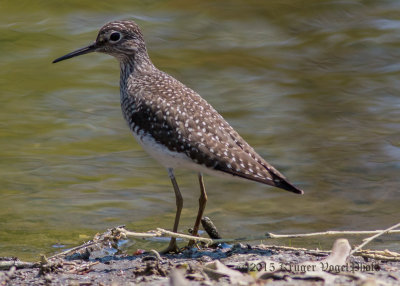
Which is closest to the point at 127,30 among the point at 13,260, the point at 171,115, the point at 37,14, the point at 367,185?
the point at 171,115

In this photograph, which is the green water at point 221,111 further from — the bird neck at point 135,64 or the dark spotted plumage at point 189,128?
the bird neck at point 135,64

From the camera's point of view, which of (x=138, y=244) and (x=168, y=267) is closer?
(x=168, y=267)

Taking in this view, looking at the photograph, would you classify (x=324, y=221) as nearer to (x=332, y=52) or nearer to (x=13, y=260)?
(x=13, y=260)

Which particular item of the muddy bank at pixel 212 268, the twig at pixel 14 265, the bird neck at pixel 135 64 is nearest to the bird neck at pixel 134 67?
the bird neck at pixel 135 64

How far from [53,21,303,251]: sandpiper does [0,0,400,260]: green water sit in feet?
5.61

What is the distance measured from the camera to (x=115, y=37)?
8672mm

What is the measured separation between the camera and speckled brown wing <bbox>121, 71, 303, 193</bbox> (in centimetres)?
672

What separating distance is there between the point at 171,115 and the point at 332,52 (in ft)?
29.6

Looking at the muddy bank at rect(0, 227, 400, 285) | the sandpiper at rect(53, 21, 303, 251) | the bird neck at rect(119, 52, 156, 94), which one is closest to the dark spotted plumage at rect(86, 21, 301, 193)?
the sandpiper at rect(53, 21, 303, 251)

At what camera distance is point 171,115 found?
23.5ft

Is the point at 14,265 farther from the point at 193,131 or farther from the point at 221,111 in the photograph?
the point at 221,111

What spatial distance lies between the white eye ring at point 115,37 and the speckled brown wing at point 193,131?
1.19 m

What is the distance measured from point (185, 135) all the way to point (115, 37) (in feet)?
7.61

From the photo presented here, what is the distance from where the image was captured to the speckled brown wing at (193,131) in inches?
265
